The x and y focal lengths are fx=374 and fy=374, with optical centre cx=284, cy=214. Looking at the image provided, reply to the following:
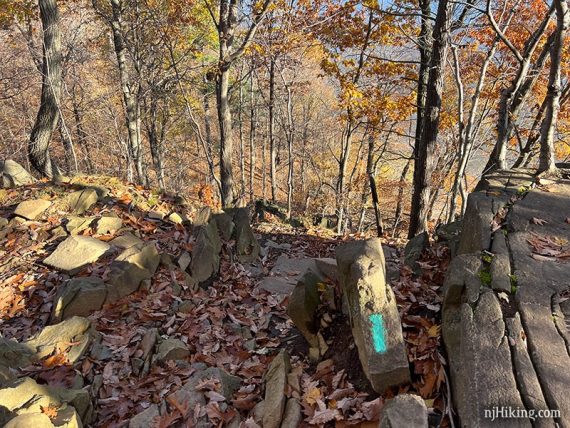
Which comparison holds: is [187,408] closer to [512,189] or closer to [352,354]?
[352,354]

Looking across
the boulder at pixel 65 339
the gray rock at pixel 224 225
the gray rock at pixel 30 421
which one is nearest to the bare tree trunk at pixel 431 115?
the gray rock at pixel 224 225

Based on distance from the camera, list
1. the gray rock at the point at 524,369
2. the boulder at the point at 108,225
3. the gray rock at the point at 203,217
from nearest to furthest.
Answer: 1. the gray rock at the point at 524,369
2. the boulder at the point at 108,225
3. the gray rock at the point at 203,217

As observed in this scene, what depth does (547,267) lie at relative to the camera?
12.0 ft

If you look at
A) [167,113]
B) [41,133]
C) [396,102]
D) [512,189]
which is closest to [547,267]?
[512,189]

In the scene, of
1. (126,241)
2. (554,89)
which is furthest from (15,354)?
(554,89)

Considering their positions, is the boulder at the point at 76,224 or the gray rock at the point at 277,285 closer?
the gray rock at the point at 277,285

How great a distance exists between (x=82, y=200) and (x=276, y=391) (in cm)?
610

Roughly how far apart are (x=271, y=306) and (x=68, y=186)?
5.39m

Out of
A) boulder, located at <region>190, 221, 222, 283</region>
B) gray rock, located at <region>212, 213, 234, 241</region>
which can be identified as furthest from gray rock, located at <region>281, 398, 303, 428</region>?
gray rock, located at <region>212, 213, 234, 241</region>

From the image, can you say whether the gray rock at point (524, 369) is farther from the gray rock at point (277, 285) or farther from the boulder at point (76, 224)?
the boulder at point (76, 224)

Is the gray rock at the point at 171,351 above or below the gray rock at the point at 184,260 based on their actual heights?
below

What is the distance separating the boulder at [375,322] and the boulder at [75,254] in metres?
4.59

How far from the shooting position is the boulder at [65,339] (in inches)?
186

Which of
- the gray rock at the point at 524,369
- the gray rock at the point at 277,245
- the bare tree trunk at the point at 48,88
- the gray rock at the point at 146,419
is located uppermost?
the bare tree trunk at the point at 48,88
